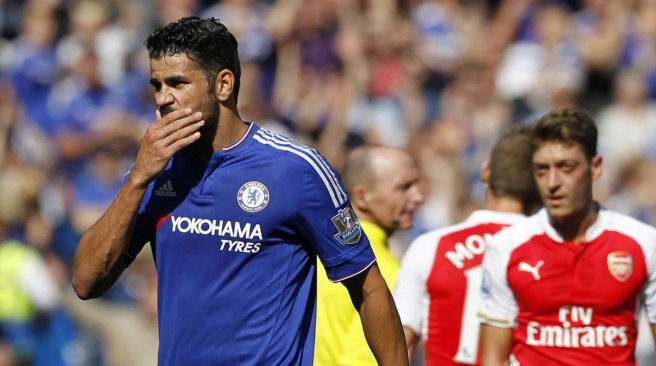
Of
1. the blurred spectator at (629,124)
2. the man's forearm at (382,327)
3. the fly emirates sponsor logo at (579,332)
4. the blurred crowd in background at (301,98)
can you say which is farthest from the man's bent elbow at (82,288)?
the blurred spectator at (629,124)

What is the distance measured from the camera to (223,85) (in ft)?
16.4

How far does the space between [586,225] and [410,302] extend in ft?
3.39

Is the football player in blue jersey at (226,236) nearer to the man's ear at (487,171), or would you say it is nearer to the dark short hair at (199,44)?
the dark short hair at (199,44)

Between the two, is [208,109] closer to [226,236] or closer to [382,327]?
[226,236]

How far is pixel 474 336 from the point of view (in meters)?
6.70

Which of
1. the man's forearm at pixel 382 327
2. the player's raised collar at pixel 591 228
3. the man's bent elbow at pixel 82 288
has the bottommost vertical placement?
the man's forearm at pixel 382 327

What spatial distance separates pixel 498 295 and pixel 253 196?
5.98ft

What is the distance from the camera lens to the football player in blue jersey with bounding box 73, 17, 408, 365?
489cm

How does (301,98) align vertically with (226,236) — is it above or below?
above

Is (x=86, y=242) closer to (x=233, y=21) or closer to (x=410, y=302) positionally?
(x=410, y=302)

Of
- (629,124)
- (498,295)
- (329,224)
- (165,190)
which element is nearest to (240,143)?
(165,190)

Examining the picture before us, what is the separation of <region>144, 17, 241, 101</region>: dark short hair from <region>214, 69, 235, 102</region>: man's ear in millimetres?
17

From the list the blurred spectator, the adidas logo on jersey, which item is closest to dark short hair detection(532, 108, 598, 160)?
the adidas logo on jersey

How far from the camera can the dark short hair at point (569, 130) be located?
20.7 feet
